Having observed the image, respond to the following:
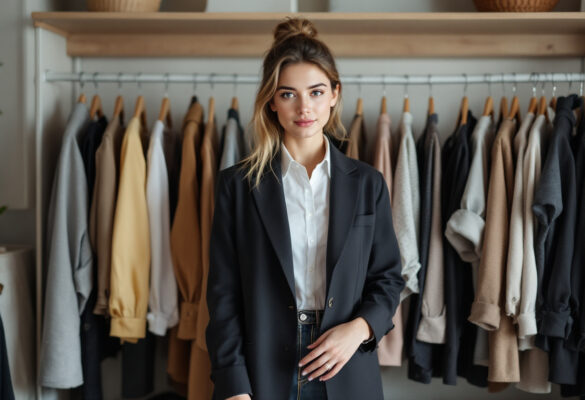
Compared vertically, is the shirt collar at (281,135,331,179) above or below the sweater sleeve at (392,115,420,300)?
above

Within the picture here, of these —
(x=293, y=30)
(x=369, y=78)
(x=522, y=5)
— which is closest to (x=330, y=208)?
(x=293, y=30)

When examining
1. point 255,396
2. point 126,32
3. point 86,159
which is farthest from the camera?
Answer: point 126,32

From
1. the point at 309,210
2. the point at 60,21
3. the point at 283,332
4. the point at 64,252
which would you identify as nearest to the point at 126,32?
the point at 60,21

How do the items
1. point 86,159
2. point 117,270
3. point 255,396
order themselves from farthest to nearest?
point 86,159, point 117,270, point 255,396

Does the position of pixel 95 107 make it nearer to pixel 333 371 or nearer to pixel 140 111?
pixel 140 111

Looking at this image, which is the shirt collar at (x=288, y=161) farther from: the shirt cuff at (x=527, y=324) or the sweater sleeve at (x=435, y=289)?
the shirt cuff at (x=527, y=324)

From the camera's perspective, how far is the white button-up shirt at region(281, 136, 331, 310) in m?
1.41

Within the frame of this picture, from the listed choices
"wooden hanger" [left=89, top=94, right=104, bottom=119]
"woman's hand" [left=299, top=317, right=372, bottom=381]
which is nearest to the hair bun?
"woman's hand" [left=299, top=317, right=372, bottom=381]

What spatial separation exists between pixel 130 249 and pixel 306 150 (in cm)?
83

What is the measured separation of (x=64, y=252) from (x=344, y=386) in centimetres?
112

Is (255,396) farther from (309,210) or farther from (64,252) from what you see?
(64,252)

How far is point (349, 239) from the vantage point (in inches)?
55.4

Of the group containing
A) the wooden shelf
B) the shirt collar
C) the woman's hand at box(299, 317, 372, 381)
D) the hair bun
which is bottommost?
the woman's hand at box(299, 317, 372, 381)

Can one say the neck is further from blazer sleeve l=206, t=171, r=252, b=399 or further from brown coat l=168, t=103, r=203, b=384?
brown coat l=168, t=103, r=203, b=384
